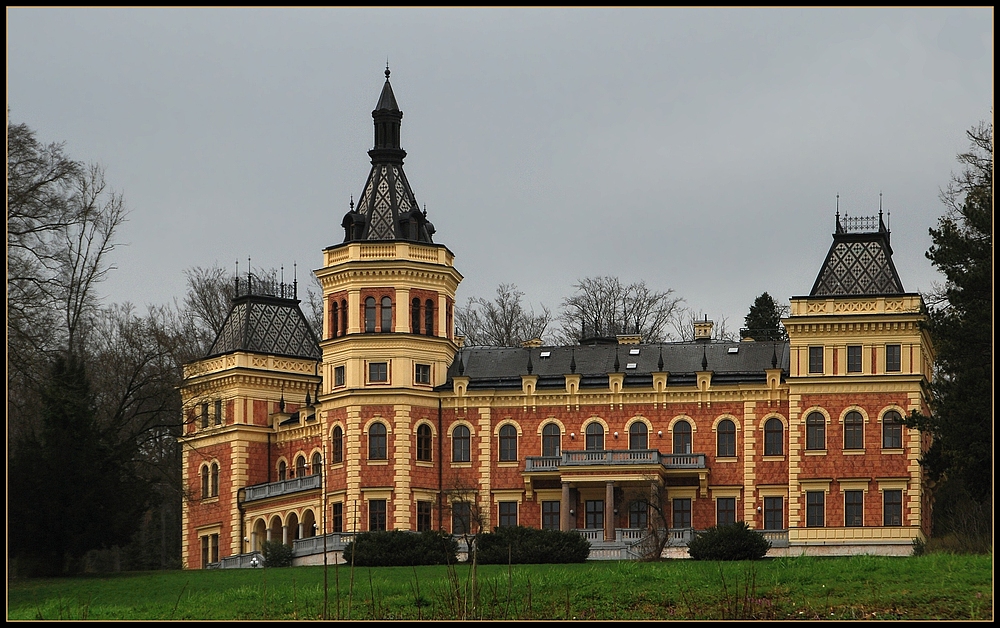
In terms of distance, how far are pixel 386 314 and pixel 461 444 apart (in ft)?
17.5

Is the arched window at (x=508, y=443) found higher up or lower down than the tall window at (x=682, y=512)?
higher up

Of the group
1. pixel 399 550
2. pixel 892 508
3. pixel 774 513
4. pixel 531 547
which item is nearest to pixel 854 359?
pixel 892 508

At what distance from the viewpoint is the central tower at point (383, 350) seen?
65.3 metres

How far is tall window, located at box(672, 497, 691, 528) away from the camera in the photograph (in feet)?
212

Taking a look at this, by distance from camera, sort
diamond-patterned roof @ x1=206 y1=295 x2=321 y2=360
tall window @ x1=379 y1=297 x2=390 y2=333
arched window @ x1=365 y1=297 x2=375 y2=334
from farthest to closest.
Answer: diamond-patterned roof @ x1=206 y1=295 x2=321 y2=360, arched window @ x1=365 y1=297 x2=375 y2=334, tall window @ x1=379 y1=297 x2=390 y2=333

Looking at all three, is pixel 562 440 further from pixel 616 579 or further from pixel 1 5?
pixel 1 5

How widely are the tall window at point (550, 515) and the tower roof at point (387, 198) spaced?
10175 millimetres

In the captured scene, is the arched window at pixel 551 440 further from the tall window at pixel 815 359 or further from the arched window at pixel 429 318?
the tall window at pixel 815 359

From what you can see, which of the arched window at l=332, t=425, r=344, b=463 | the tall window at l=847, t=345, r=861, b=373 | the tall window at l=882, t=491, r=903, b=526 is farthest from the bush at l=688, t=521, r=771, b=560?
the arched window at l=332, t=425, r=344, b=463

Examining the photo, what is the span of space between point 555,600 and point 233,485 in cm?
3623

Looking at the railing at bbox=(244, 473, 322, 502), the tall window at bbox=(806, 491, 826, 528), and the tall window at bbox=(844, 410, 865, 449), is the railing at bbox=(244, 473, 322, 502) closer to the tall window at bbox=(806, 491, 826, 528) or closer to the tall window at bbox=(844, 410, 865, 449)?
the tall window at bbox=(806, 491, 826, 528)

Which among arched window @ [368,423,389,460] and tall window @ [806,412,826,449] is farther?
arched window @ [368,423,389,460]

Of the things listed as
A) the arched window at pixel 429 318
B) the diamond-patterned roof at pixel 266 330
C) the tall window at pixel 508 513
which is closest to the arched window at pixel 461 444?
the tall window at pixel 508 513

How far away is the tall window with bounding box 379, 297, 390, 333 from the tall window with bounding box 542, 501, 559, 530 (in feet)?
27.0
